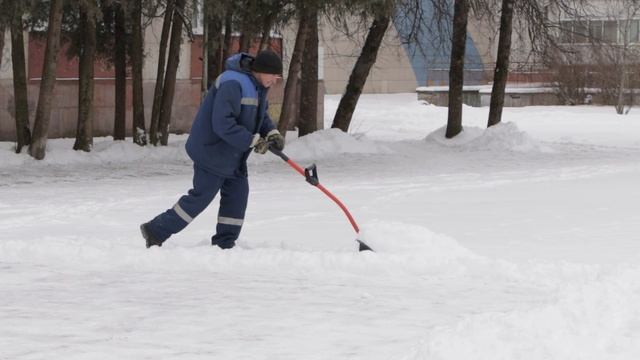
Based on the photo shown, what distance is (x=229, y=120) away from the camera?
7871 mm

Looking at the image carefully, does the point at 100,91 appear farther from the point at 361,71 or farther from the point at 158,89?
the point at 361,71

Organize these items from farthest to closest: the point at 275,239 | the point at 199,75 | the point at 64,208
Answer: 1. the point at 199,75
2. the point at 64,208
3. the point at 275,239

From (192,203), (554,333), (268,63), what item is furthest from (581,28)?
(554,333)

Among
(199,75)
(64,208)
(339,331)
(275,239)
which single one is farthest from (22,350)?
(199,75)

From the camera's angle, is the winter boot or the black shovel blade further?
the winter boot

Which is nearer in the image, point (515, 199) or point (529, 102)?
point (515, 199)

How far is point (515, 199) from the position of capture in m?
13.1

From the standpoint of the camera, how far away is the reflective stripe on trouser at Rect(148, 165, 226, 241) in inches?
319

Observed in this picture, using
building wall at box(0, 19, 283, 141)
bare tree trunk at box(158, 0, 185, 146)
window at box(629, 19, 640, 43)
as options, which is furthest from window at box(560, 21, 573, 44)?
window at box(629, 19, 640, 43)

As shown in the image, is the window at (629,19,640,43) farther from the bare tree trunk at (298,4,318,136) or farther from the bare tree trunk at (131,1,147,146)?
the bare tree trunk at (131,1,147,146)

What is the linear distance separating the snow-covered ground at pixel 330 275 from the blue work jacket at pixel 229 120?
638mm

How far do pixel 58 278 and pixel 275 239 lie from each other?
2580 mm

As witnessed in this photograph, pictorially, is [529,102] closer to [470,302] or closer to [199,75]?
[199,75]

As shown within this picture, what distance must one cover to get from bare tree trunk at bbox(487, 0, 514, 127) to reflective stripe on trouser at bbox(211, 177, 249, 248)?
15768 mm
